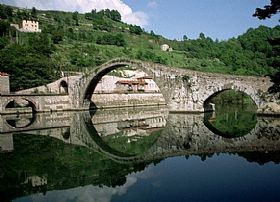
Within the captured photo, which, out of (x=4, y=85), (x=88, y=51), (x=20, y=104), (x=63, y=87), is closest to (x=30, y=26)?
(x=88, y=51)

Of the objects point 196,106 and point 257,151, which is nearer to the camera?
point 257,151

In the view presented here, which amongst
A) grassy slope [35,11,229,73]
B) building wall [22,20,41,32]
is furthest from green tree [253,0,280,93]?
building wall [22,20,41,32]

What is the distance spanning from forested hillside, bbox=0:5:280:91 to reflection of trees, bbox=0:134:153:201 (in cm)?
2019

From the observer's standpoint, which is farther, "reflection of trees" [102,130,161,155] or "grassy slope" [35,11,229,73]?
"grassy slope" [35,11,229,73]

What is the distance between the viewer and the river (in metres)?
10.2

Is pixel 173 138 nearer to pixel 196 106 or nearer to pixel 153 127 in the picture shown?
pixel 153 127

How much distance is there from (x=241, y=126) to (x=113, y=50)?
61.1 meters

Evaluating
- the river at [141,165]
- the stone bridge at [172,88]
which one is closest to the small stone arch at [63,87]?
the stone bridge at [172,88]

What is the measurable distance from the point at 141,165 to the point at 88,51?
6368 centimetres

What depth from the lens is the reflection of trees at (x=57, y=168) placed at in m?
11.2

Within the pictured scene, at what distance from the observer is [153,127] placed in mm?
25688

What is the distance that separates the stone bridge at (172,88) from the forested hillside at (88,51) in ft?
12.4

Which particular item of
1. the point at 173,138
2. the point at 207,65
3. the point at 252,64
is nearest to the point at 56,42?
the point at 207,65

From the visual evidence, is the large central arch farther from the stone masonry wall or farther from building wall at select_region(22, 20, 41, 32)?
building wall at select_region(22, 20, 41, 32)
